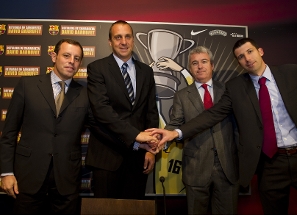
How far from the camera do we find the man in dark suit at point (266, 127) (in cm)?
202

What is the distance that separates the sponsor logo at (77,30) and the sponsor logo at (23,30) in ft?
0.93

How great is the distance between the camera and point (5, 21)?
9.32 feet

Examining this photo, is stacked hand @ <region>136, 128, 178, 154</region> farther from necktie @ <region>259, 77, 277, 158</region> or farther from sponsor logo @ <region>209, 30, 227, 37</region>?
sponsor logo @ <region>209, 30, 227, 37</region>

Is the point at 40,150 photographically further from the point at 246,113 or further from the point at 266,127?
the point at 266,127

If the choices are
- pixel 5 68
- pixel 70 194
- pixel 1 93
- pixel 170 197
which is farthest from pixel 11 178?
pixel 170 197

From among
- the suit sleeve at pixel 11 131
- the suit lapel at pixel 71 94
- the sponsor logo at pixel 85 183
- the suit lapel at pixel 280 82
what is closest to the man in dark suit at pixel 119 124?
Result: the suit lapel at pixel 71 94

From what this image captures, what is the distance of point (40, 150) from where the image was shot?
1.93 meters

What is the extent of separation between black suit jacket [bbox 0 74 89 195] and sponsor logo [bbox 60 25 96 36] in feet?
3.31

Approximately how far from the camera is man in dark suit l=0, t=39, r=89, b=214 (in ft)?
6.26

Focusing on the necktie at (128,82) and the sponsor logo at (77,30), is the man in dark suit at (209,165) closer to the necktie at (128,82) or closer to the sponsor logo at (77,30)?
the necktie at (128,82)

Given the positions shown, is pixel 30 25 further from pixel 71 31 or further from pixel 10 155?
pixel 10 155

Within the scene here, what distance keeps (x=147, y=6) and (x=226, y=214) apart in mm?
2523

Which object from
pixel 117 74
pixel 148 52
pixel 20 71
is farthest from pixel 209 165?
pixel 20 71

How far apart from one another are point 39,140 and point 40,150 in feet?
0.26
